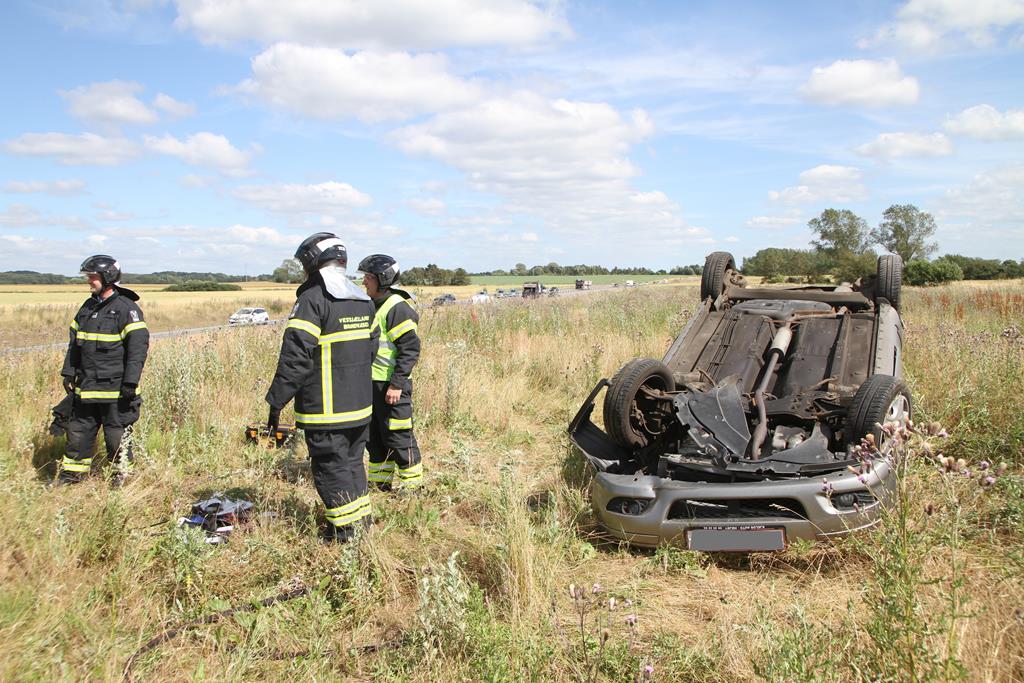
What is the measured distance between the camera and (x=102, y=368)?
5.32 m

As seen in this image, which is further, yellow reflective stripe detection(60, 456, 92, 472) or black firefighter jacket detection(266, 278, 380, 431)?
yellow reflective stripe detection(60, 456, 92, 472)

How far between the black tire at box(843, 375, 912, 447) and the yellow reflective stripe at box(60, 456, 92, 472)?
5.47 meters

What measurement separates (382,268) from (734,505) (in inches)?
123

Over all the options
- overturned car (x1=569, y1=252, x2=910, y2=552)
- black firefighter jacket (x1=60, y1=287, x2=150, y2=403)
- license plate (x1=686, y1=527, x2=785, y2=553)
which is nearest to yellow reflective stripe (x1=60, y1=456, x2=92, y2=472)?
black firefighter jacket (x1=60, y1=287, x2=150, y2=403)

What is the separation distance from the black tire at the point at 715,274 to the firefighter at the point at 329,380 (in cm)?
359

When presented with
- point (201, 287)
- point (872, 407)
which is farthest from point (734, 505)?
point (201, 287)

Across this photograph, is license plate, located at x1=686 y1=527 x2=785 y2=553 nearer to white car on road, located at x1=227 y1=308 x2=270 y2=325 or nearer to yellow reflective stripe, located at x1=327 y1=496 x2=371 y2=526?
yellow reflective stripe, located at x1=327 y1=496 x2=371 y2=526

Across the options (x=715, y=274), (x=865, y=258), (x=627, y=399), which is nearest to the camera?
(x=627, y=399)

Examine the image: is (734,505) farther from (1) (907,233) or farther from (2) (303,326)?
(1) (907,233)

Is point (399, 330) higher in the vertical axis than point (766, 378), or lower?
higher

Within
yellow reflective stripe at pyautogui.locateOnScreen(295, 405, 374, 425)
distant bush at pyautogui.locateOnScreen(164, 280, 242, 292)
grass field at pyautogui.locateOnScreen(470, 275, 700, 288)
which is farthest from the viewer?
grass field at pyautogui.locateOnScreen(470, 275, 700, 288)

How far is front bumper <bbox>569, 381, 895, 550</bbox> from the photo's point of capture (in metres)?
3.47

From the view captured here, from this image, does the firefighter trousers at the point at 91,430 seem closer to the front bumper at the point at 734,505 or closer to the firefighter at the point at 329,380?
the firefighter at the point at 329,380

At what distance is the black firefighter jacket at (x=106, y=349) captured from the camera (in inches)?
209
